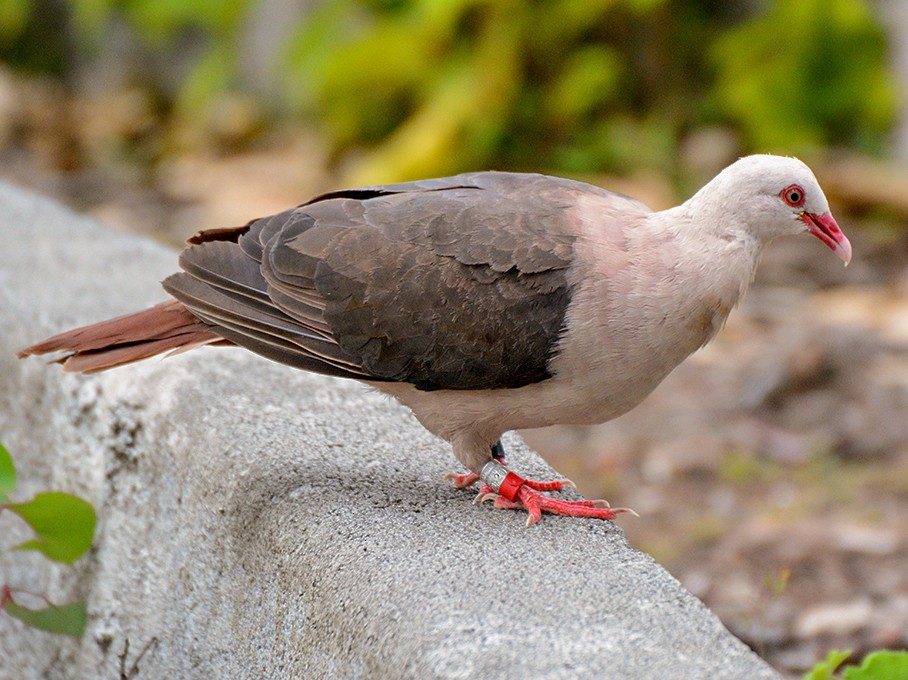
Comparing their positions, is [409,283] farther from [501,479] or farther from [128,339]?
[128,339]

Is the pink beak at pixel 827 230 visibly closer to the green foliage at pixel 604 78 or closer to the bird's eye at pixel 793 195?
the bird's eye at pixel 793 195

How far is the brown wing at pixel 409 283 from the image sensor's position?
2.48 metres

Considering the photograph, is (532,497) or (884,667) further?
(532,497)

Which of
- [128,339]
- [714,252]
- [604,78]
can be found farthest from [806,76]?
[128,339]

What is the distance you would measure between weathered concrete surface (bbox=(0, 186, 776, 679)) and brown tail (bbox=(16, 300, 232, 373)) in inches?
8.3

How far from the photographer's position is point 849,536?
3.88 metres

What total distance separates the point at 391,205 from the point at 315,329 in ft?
1.06

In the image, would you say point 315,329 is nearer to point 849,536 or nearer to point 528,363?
point 528,363

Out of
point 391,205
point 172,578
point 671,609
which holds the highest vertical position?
point 391,205

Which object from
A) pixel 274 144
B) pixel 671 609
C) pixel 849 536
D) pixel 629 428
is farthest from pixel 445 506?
pixel 274 144

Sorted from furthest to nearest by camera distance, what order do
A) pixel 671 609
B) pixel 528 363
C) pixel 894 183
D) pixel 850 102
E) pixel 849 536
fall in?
pixel 850 102, pixel 894 183, pixel 849 536, pixel 528 363, pixel 671 609

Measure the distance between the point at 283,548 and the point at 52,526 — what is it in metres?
0.54

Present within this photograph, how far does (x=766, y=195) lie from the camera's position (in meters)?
2.49

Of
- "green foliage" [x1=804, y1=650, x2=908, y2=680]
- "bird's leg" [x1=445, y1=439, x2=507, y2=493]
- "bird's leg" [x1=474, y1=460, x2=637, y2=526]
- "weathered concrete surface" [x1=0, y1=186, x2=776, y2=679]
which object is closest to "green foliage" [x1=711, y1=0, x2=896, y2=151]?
"weathered concrete surface" [x1=0, y1=186, x2=776, y2=679]
